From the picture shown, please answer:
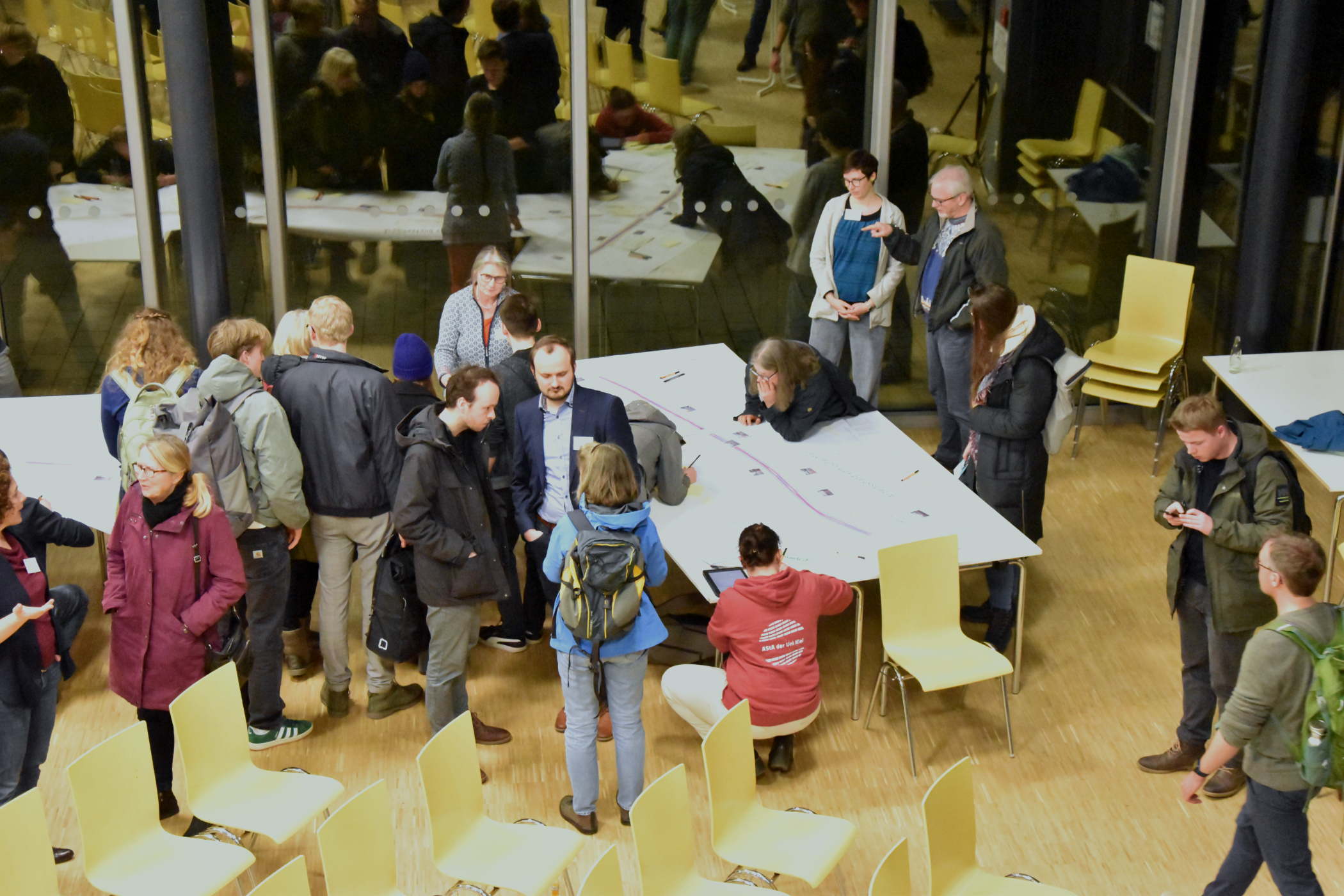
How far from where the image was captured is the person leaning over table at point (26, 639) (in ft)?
14.5

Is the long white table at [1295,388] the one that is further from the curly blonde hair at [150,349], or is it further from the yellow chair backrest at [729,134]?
the curly blonde hair at [150,349]

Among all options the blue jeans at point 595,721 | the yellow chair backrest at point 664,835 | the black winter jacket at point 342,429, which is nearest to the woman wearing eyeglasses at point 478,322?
the black winter jacket at point 342,429

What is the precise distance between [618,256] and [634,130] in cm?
73

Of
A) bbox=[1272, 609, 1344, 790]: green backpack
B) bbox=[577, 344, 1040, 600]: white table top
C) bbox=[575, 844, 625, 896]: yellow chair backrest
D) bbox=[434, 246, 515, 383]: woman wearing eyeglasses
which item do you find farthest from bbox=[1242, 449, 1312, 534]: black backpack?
bbox=[434, 246, 515, 383]: woman wearing eyeglasses

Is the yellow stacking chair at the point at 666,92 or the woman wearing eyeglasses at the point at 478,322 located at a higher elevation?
the yellow stacking chair at the point at 666,92

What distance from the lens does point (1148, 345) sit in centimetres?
817

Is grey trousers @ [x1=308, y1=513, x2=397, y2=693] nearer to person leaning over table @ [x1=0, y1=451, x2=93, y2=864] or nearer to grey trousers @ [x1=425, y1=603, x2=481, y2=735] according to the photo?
grey trousers @ [x1=425, y1=603, x2=481, y2=735]

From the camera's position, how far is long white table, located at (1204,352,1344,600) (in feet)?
21.0

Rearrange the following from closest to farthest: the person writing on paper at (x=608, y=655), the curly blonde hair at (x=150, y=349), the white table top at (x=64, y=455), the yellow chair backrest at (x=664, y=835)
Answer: the yellow chair backrest at (x=664, y=835), the person writing on paper at (x=608, y=655), the curly blonde hair at (x=150, y=349), the white table top at (x=64, y=455)

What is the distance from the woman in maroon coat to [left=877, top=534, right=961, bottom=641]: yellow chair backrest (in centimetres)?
242

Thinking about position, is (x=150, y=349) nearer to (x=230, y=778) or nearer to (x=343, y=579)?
(x=343, y=579)

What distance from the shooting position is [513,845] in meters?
4.49

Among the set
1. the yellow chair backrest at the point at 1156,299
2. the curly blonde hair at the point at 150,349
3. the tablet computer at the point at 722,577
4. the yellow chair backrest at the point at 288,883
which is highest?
the curly blonde hair at the point at 150,349

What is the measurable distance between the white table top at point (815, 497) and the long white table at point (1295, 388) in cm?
155
